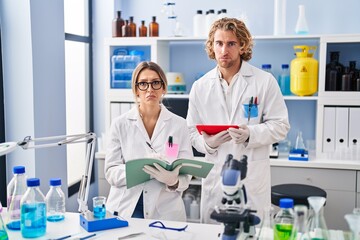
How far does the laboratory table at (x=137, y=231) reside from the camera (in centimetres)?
176

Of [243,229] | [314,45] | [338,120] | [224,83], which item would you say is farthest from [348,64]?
[243,229]

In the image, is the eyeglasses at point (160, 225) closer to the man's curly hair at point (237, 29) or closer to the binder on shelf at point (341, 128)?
the man's curly hair at point (237, 29)

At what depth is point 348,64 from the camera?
3.52 m

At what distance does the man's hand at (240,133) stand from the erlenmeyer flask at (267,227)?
69 cm

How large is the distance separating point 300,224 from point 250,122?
984 mm

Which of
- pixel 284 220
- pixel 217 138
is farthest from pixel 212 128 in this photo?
pixel 284 220

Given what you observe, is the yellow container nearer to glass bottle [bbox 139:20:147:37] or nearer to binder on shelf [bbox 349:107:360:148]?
binder on shelf [bbox 349:107:360:148]

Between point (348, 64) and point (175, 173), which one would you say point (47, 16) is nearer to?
point (175, 173)

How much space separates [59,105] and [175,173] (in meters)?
1.41

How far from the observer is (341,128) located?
3293 millimetres

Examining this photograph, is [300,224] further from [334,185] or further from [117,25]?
[117,25]

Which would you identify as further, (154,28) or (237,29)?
(154,28)

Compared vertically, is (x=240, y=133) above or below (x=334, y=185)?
above

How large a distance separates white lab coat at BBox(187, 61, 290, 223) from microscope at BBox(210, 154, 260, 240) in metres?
0.86
